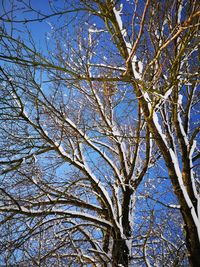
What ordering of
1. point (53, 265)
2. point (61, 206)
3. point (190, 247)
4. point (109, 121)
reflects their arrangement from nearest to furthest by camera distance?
point (190, 247)
point (53, 265)
point (61, 206)
point (109, 121)

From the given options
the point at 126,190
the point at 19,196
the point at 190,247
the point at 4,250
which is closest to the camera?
the point at 190,247

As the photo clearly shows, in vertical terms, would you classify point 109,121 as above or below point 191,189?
above

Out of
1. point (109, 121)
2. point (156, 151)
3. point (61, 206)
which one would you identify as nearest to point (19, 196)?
point (61, 206)

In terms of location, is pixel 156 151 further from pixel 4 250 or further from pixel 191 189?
pixel 4 250

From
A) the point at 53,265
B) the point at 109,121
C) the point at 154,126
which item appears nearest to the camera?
the point at 154,126

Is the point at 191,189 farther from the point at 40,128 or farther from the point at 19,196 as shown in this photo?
the point at 19,196

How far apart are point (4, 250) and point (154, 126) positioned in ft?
11.2

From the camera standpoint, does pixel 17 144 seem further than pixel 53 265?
Yes

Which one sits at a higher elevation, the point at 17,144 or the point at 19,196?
the point at 17,144

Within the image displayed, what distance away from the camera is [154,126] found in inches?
156

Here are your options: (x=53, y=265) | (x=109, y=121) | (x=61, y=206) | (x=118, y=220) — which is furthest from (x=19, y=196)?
(x=109, y=121)

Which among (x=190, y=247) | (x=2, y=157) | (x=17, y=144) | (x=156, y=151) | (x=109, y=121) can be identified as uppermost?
(x=109, y=121)

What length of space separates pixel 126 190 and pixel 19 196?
2612 millimetres

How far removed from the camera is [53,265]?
5.32m
